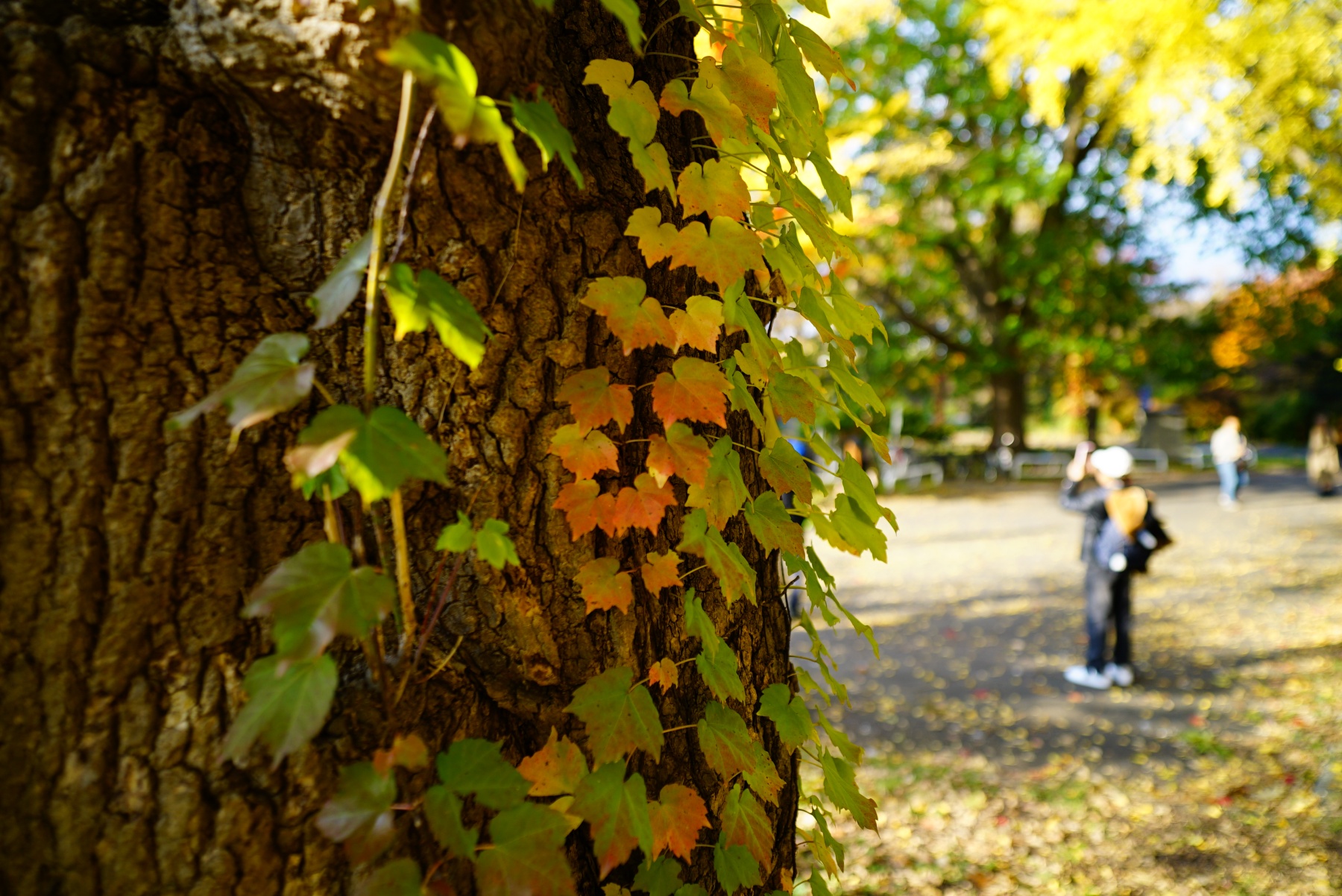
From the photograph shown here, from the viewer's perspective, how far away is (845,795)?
1.30m

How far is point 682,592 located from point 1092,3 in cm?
562

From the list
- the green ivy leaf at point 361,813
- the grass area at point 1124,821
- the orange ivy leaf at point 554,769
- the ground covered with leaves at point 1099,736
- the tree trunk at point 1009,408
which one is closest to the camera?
the green ivy leaf at point 361,813

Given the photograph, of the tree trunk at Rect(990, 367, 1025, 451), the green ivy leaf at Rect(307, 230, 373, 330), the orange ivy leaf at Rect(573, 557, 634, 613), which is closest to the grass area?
the orange ivy leaf at Rect(573, 557, 634, 613)

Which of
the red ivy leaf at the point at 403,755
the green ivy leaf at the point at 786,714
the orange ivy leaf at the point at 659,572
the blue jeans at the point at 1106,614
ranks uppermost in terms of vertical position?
the orange ivy leaf at the point at 659,572

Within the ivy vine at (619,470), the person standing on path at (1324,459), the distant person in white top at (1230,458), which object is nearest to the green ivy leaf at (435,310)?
the ivy vine at (619,470)

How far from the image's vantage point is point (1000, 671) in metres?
5.05

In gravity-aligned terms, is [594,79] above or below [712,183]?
above

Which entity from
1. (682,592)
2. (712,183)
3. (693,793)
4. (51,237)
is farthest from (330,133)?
(693,793)

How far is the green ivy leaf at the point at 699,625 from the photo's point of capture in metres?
1.15

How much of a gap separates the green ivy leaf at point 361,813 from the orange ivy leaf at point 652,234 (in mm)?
772

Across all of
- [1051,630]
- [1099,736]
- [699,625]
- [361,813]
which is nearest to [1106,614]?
[1099,736]

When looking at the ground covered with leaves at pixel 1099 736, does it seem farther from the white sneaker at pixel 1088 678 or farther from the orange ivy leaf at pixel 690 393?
the orange ivy leaf at pixel 690 393

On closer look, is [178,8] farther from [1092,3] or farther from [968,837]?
[1092,3]

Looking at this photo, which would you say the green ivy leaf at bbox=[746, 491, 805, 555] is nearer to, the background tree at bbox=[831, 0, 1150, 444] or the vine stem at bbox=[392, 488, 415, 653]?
the vine stem at bbox=[392, 488, 415, 653]
